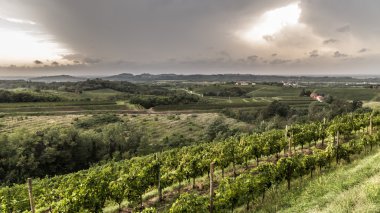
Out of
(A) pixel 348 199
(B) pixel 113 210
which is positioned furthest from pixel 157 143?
(A) pixel 348 199

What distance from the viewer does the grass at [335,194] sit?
11.8 meters

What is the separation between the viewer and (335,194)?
46.0 feet

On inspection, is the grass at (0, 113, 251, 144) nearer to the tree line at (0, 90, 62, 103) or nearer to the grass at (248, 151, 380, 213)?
the tree line at (0, 90, 62, 103)

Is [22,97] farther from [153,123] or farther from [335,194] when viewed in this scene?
[335,194]

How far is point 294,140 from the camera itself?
29828 millimetres

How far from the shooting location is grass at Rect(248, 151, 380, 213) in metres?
11.8

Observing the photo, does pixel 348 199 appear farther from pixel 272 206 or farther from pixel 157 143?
pixel 157 143

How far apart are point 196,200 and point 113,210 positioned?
9.02m

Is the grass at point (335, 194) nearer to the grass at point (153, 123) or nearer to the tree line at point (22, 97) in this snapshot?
the grass at point (153, 123)

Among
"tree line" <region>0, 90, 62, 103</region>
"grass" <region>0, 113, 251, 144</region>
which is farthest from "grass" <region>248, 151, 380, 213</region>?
"tree line" <region>0, 90, 62, 103</region>

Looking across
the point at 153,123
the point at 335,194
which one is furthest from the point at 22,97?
the point at 335,194

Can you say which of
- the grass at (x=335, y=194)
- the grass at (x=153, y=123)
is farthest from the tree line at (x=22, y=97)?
the grass at (x=335, y=194)

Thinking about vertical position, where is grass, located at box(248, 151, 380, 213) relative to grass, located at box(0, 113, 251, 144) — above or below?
above

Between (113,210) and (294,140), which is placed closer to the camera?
(113,210)
